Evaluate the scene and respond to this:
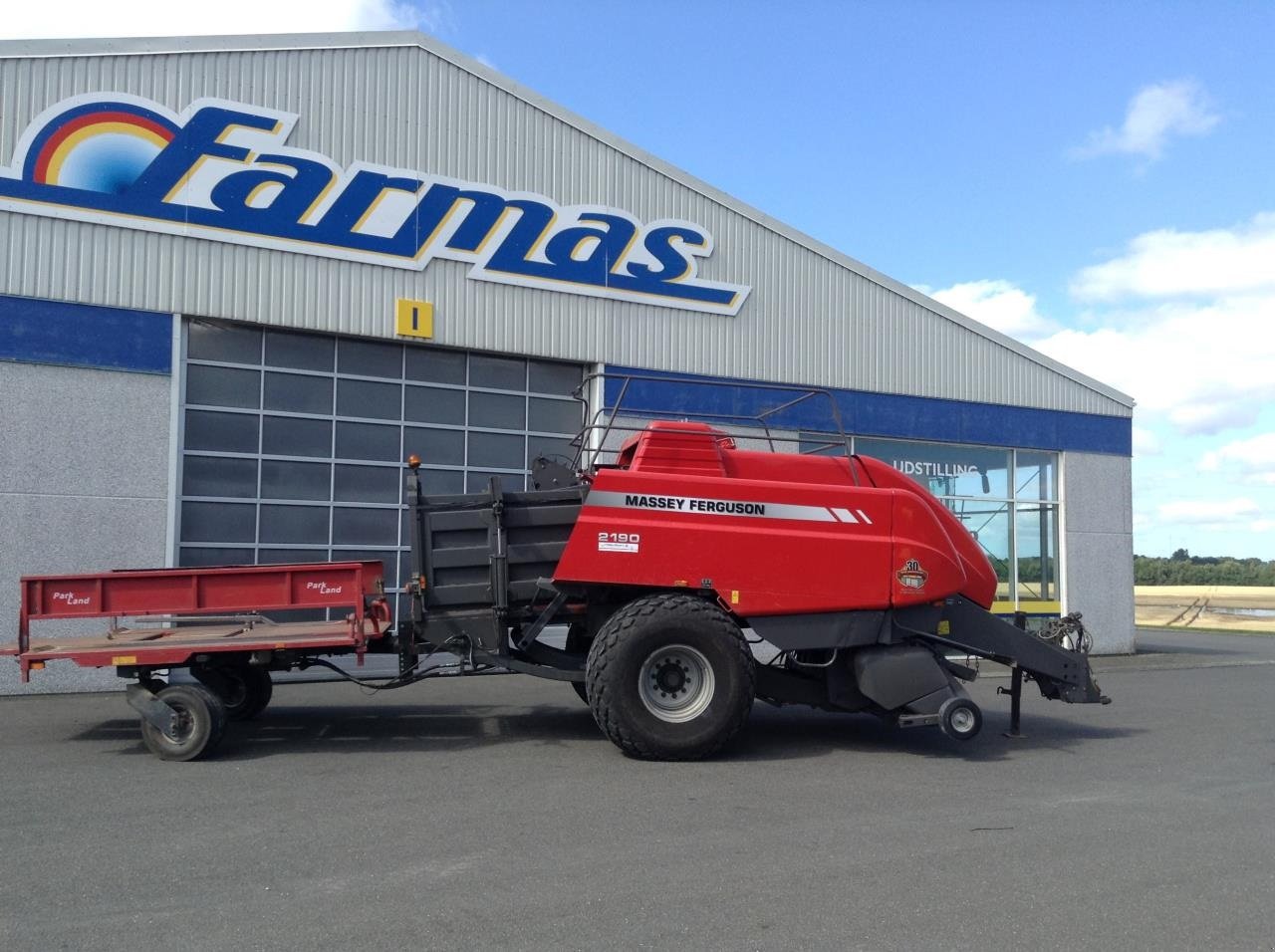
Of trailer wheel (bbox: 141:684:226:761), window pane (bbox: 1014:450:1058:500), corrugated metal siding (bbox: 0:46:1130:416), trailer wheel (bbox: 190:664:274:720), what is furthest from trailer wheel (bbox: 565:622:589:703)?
window pane (bbox: 1014:450:1058:500)

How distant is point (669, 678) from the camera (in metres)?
8.57

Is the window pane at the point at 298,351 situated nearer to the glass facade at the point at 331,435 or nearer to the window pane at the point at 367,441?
the glass facade at the point at 331,435

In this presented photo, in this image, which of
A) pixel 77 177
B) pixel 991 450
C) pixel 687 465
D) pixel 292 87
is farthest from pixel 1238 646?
pixel 77 177

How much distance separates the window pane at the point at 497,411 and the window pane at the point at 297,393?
2.02 meters

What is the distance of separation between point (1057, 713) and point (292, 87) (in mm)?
11811

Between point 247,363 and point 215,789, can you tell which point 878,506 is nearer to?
point 215,789

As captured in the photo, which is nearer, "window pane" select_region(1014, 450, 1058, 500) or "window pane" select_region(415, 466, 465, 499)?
"window pane" select_region(415, 466, 465, 499)

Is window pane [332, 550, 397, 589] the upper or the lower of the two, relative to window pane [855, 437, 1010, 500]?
lower

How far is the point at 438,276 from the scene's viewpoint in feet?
49.2

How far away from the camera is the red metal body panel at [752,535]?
28.5 feet

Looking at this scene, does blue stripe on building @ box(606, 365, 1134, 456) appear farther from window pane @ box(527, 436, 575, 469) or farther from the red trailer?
the red trailer

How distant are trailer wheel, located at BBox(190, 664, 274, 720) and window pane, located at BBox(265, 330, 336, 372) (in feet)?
18.3

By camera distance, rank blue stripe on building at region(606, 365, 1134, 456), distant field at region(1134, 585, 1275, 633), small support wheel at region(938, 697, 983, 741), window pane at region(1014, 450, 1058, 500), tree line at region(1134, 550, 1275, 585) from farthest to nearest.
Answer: tree line at region(1134, 550, 1275, 585)
distant field at region(1134, 585, 1275, 633)
window pane at region(1014, 450, 1058, 500)
blue stripe on building at region(606, 365, 1134, 456)
small support wheel at region(938, 697, 983, 741)

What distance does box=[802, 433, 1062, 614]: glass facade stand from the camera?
62.5 ft
